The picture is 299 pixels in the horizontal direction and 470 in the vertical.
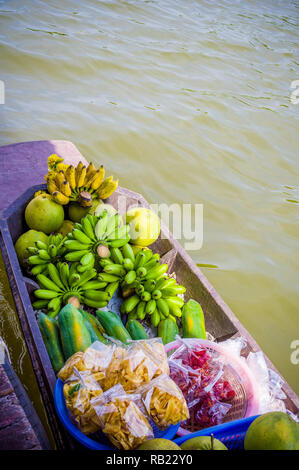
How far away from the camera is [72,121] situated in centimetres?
529

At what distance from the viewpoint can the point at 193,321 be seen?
2.01m

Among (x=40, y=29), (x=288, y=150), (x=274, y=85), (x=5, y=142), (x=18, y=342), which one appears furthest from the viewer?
(x=274, y=85)

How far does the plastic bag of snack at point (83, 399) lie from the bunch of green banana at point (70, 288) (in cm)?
83

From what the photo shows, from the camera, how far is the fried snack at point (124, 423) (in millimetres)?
1090

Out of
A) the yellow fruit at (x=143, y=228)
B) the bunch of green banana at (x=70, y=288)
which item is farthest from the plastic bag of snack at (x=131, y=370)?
the yellow fruit at (x=143, y=228)

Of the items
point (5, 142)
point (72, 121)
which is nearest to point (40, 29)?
point (72, 121)

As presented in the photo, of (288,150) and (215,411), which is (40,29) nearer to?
(288,150)

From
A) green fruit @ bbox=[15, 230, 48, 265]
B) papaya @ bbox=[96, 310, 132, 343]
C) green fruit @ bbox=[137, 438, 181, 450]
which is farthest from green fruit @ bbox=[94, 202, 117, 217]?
green fruit @ bbox=[137, 438, 181, 450]

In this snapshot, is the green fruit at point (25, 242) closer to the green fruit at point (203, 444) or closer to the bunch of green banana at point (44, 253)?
the bunch of green banana at point (44, 253)

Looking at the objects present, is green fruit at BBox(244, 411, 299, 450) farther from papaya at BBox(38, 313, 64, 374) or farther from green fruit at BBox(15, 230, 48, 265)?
green fruit at BBox(15, 230, 48, 265)

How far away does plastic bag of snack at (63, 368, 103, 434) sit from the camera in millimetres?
1184

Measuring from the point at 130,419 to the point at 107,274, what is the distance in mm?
1160

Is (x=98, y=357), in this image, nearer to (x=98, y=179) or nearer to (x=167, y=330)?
(x=167, y=330)

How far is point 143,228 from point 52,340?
39.8 inches
